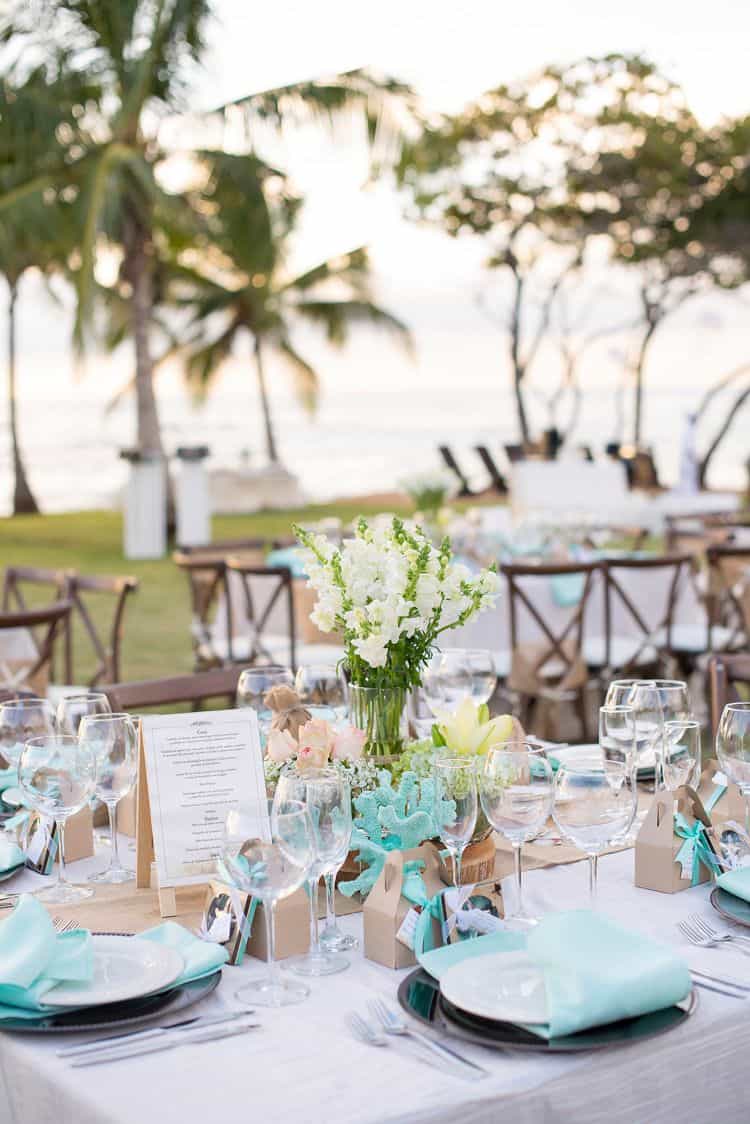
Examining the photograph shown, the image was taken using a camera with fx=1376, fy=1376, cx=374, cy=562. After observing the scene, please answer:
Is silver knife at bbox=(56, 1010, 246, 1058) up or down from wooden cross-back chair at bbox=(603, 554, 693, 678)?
down

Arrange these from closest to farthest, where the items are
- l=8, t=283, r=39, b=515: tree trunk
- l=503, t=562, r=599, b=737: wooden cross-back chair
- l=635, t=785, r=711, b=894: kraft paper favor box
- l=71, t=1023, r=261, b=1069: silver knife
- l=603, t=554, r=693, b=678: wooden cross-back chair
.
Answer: l=71, t=1023, r=261, b=1069: silver knife → l=635, t=785, r=711, b=894: kraft paper favor box → l=503, t=562, r=599, b=737: wooden cross-back chair → l=603, t=554, r=693, b=678: wooden cross-back chair → l=8, t=283, r=39, b=515: tree trunk

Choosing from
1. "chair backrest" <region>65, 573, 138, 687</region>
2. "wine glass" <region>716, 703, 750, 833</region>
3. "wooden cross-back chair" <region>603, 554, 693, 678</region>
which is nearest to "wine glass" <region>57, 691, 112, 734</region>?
"wine glass" <region>716, 703, 750, 833</region>

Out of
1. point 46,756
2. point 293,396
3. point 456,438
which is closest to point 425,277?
point 293,396

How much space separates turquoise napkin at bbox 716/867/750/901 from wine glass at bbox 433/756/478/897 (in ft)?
1.30

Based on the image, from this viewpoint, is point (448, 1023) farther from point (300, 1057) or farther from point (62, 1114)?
point (62, 1114)

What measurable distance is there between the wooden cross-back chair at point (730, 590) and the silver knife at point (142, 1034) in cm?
450

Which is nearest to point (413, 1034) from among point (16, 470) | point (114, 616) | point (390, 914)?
point (390, 914)

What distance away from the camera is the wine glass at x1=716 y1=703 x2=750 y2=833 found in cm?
208

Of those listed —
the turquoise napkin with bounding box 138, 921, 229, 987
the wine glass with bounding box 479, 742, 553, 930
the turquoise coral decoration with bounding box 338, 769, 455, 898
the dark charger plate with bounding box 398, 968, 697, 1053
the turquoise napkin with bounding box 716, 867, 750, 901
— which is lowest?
the dark charger plate with bounding box 398, 968, 697, 1053

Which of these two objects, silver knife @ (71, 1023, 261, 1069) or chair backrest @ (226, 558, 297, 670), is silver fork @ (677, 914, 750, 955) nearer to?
silver knife @ (71, 1023, 261, 1069)

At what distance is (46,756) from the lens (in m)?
1.97

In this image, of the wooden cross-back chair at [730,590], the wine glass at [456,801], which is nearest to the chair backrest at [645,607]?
the wooden cross-back chair at [730,590]

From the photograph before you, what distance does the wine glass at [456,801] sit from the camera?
1.75 meters

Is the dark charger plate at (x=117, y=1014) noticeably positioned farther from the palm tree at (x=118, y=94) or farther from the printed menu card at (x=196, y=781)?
the palm tree at (x=118, y=94)
